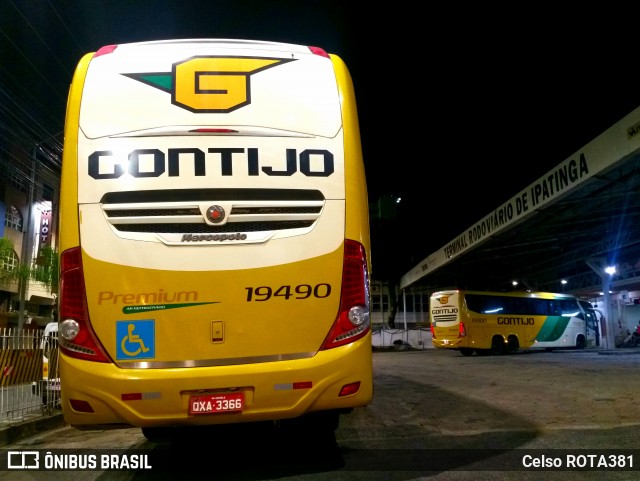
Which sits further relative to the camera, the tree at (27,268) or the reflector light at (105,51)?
the tree at (27,268)

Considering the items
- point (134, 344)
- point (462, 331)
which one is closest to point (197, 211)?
point (134, 344)

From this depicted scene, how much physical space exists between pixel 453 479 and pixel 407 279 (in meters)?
30.3

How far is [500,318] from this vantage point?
24594 mm

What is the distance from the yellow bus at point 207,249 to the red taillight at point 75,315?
10 millimetres

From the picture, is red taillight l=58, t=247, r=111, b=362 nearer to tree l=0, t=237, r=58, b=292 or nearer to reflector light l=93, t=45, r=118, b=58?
reflector light l=93, t=45, r=118, b=58

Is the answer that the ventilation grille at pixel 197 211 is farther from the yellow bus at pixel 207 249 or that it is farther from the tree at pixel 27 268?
the tree at pixel 27 268

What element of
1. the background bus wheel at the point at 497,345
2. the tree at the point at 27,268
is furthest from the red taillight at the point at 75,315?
the background bus wheel at the point at 497,345

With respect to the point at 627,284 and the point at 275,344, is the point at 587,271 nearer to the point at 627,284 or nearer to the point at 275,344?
the point at 627,284

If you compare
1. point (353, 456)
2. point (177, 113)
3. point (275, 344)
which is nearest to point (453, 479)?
point (353, 456)

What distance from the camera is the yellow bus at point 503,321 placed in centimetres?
2347

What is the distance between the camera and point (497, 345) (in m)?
24.4

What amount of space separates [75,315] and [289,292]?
1.52 metres

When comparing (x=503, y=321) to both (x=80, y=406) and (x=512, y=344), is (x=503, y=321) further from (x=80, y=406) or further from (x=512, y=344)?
(x=80, y=406)

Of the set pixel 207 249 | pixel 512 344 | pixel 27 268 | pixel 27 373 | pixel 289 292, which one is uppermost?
pixel 27 268
